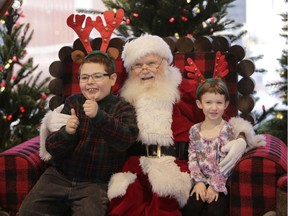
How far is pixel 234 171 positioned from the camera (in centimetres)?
220

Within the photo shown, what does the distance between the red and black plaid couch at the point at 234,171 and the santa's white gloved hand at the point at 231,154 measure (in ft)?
0.13

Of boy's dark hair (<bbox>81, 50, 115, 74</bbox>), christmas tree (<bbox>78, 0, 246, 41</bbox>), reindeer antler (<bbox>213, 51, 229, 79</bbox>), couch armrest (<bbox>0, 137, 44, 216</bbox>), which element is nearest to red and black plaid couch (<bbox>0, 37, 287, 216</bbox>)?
couch armrest (<bbox>0, 137, 44, 216</bbox>)

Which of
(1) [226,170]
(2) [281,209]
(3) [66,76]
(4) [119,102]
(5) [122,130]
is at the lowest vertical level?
(2) [281,209]

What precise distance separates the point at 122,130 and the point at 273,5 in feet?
7.62

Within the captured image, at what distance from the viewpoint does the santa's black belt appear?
2.38 m

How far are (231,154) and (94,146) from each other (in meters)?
0.65

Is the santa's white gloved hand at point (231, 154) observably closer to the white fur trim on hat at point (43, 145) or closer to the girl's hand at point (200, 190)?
the girl's hand at point (200, 190)

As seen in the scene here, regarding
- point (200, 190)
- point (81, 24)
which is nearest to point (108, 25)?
point (81, 24)

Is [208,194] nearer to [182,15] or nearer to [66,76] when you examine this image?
[66,76]

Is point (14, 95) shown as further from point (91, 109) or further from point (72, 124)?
point (91, 109)

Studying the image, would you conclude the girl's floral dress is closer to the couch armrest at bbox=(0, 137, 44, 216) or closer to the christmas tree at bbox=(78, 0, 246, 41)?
the couch armrest at bbox=(0, 137, 44, 216)

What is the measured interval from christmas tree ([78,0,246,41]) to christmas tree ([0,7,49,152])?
72cm

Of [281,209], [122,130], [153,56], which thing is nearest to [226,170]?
[281,209]

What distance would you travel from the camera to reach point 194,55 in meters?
2.79
